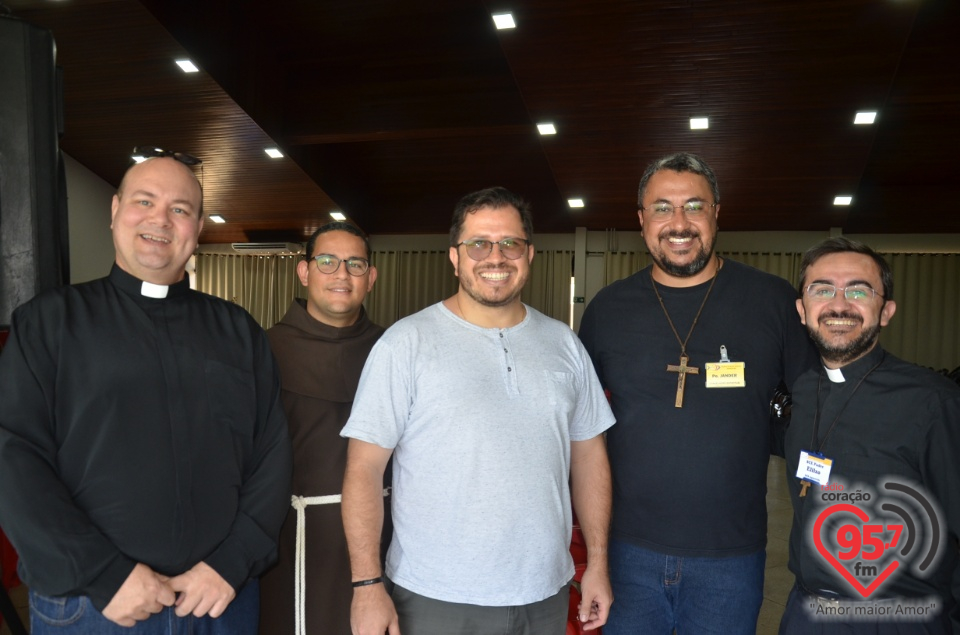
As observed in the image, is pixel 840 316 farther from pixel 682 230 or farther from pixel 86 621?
pixel 86 621

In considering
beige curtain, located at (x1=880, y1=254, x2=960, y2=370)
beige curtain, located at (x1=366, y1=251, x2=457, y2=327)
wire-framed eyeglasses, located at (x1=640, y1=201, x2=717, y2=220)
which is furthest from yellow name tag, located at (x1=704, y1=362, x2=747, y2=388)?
beige curtain, located at (x1=366, y1=251, x2=457, y2=327)

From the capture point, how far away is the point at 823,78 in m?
6.89

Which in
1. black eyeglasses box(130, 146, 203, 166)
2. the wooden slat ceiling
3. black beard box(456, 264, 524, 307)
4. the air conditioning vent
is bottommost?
black beard box(456, 264, 524, 307)

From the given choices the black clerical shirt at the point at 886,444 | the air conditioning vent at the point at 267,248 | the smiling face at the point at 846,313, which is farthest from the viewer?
the air conditioning vent at the point at 267,248

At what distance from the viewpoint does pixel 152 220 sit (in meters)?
1.90

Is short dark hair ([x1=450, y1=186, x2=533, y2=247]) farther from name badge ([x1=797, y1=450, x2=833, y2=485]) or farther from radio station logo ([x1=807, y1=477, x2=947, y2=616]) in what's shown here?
radio station logo ([x1=807, y1=477, x2=947, y2=616])

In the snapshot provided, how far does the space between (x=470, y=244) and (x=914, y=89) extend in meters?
7.37

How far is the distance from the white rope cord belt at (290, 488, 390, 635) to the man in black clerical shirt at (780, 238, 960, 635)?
138cm

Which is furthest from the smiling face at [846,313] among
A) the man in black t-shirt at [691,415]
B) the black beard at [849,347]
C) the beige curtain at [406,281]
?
the beige curtain at [406,281]

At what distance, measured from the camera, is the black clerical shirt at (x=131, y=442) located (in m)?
1.63

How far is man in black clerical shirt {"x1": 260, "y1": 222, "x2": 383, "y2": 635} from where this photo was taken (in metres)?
2.57

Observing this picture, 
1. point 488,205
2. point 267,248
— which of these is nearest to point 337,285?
point 488,205

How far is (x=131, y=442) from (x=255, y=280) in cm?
1336

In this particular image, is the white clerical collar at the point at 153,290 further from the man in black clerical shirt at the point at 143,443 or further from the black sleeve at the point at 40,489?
the black sleeve at the point at 40,489
